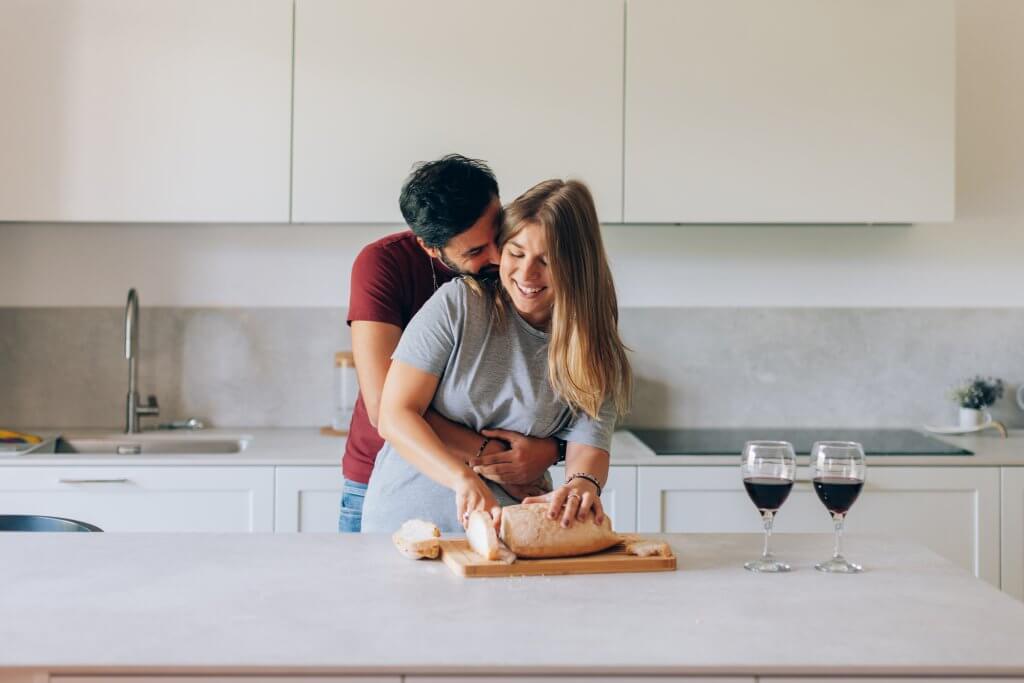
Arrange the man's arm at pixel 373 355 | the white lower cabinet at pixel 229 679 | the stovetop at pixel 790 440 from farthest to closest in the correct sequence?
the stovetop at pixel 790 440
the man's arm at pixel 373 355
the white lower cabinet at pixel 229 679

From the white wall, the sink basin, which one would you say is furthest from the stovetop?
the sink basin

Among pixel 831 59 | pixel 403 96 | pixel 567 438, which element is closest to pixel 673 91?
pixel 831 59

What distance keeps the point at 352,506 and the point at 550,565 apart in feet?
2.92

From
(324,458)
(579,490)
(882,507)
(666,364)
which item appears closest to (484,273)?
(579,490)

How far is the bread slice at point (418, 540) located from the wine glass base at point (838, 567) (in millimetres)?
552

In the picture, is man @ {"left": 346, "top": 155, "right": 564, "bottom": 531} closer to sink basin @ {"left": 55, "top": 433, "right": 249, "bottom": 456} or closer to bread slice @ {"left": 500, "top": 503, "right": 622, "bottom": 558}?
bread slice @ {"left": 500, "top": 503, "right": 622, "bottom": 558}

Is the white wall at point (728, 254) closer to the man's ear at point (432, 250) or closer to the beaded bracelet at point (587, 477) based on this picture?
the man's ear at point (432, 250)

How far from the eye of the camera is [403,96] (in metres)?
3.10

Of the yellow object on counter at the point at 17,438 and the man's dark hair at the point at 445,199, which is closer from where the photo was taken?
the man's dark hair at the point at 445,199

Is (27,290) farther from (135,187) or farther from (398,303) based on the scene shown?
(398,303)

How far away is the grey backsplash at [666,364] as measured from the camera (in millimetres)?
3527

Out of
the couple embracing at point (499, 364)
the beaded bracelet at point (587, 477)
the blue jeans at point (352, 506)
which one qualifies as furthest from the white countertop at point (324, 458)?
the beaded bracelet at point (587, 477)

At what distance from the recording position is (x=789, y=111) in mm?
3123

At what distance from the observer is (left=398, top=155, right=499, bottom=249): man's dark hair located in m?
2.01
